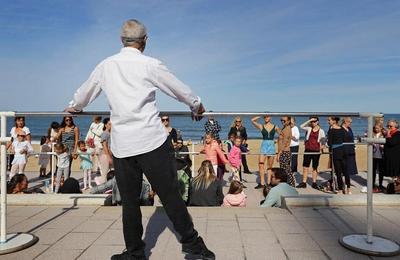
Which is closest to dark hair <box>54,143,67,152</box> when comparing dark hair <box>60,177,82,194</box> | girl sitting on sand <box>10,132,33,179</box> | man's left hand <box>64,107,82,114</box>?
girl sitting on sand <box>10,132,33,179</box>

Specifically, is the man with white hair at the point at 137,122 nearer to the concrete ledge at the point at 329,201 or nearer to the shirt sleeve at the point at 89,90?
the shirt sleeve at the point at 89,90

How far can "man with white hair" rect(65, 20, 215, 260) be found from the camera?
2.78m

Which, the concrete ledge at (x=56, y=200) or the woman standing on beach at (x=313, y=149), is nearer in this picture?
the concrete ledge at (x=56, y=200)

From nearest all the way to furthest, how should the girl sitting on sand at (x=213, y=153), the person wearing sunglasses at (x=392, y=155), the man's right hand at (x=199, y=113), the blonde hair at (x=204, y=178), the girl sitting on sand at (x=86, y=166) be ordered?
the man's right hand at (x=199, y=113)
the blonde hair at (x=204, y=178)
the person wearing sunglasses at (x=392, y=155)
the girl sitting on sand at (x=213, y=153)
the girl sitting on sand at (x=86, y=166)

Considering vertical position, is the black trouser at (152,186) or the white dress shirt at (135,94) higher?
the white dress shirt at (135,94)

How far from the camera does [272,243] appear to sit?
3629 millimetres

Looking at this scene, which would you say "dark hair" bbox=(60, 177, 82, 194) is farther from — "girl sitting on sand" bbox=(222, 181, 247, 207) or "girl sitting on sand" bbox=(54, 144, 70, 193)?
"girl sitting on sand" bbox=(222, 181, 247, 207)

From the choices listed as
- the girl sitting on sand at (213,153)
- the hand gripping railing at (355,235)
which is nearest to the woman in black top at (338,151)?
the girl sitting on sand at (213,153)

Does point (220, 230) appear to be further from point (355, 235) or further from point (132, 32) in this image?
point (132, 32)

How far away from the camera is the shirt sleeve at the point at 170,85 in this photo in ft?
9.19

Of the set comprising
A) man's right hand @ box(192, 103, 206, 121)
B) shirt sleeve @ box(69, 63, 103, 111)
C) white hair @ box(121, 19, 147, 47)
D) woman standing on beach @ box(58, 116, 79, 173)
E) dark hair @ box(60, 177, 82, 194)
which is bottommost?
dark hair @ box(60, 177, 82, 194)

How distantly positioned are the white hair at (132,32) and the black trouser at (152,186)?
2.52 ft

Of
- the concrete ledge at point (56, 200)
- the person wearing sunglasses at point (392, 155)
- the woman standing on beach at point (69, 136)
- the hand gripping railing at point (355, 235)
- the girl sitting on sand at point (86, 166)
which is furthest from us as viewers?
the woman standing on beach at point (69, 136)

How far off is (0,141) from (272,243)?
2590mm
